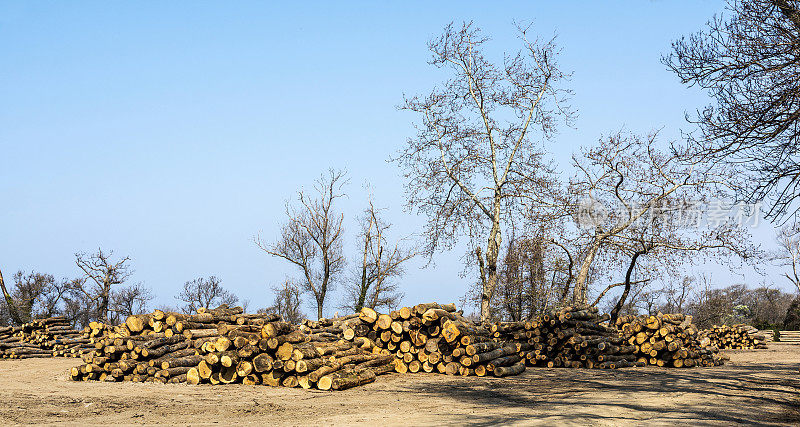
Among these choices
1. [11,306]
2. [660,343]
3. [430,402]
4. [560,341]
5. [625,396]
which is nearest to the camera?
[430,402]

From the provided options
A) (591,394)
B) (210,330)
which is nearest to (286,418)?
(591,394)

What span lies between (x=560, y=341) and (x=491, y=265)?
19.3 ft

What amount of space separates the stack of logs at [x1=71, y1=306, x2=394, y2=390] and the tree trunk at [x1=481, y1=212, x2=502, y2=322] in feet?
28.1

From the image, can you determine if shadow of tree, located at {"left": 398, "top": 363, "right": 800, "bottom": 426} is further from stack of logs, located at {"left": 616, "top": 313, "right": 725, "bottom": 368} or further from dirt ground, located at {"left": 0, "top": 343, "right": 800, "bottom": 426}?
stack of logs, located at {"left": 616, "top": 313, "right": 725, "bottom": 368}

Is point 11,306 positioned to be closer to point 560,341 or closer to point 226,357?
point 226,357

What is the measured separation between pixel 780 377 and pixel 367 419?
11202 millimetres

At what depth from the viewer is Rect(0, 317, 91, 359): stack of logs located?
21.0 metres

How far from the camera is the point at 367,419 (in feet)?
24.9

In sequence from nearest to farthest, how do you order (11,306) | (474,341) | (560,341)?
1. (474,341)
2. (560,341)
3. (11,306)

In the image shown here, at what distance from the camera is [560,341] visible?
15.8 metres

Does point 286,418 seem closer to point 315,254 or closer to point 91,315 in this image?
point 315,254

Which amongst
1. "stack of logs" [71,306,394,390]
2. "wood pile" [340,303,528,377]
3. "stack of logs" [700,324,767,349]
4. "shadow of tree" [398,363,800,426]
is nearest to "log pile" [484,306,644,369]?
"shadow of tree" [398,363,800,426]

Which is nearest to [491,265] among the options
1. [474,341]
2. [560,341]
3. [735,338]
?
[560,341]

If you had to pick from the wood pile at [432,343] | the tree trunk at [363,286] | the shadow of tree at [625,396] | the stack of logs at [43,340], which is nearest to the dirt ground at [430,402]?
the shadow of tree at [625,396]
